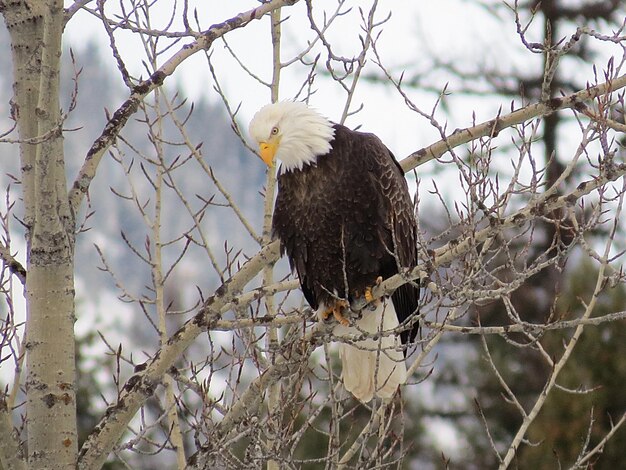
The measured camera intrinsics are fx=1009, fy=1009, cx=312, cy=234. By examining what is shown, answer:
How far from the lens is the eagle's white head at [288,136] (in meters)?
4.57

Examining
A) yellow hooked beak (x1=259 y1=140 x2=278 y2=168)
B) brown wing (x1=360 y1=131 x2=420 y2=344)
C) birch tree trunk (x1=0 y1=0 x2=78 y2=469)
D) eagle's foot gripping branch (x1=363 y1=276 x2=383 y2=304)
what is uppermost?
yellow hooked beak (x1=259 y1=140 x2=278 y2=168)

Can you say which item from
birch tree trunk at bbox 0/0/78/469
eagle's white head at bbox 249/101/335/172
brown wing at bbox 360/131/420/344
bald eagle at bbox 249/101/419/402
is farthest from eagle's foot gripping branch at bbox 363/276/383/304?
birch tree trunk at bbox 0/0/78/469

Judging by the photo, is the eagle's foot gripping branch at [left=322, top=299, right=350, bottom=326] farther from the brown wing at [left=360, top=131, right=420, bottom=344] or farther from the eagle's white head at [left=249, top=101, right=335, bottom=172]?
the eagle's white head at [left=249, top=101, right=335, bottom=172]

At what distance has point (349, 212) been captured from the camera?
4621mm

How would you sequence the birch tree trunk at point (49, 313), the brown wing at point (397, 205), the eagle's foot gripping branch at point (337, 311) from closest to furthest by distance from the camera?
the birch tree trunk at point (49, 313)
the brown wing at point (397, 205)
the eagle's foot gripping branch at point (337, 311)

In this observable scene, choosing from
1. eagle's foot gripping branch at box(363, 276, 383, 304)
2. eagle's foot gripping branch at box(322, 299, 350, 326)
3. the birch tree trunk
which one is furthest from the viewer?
eagle's foot gripping branch at box(322, 299, 350, 326)

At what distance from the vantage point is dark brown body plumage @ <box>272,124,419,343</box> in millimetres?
4609

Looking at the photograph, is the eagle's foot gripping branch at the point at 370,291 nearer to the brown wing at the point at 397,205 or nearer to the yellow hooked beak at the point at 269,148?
the brown wing at the point at 397,205

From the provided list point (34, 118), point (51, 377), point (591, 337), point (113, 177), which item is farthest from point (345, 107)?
point (113, 177)

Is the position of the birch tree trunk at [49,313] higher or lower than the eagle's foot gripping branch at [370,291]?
lower

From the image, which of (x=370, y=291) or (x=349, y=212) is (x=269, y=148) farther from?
(x=370, y=291)

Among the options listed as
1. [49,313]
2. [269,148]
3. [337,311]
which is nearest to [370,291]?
[337,311]

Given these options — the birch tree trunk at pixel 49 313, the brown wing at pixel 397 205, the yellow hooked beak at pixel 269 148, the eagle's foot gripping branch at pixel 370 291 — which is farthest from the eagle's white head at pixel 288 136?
the birch tree trunk at pixel 49 313

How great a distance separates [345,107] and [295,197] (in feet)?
2.10
